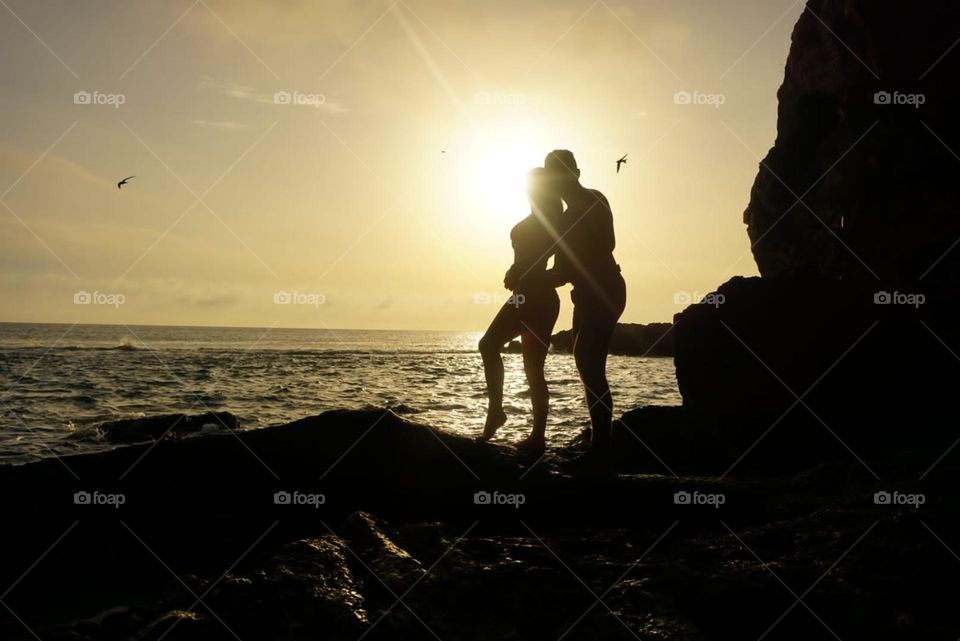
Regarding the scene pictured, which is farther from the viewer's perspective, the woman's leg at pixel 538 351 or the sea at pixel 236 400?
the sea at pixel 236 400

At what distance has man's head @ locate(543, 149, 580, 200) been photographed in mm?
6074

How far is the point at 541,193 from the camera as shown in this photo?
6184 mm

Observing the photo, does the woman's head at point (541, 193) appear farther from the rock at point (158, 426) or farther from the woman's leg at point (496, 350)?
the rock at point (158, 426)

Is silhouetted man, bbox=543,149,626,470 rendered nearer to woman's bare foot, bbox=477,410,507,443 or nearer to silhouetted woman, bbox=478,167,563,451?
silhouetted woman, bbox=478,167,563,451

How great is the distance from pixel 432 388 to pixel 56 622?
64.5 feet

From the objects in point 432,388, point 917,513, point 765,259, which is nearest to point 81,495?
point 917,513

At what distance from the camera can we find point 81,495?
4426 millimetres

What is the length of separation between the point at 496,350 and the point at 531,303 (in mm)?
551

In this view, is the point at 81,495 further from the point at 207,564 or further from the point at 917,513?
the point at 917,513

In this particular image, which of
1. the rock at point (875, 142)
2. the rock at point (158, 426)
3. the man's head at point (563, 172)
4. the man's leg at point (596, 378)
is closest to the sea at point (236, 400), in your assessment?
the rock at point (158, 426)

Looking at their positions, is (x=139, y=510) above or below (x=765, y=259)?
below

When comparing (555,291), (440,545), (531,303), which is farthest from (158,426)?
(440,545)

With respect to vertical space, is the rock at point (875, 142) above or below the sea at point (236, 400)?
above

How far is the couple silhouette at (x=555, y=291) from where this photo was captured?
5.86 metres
